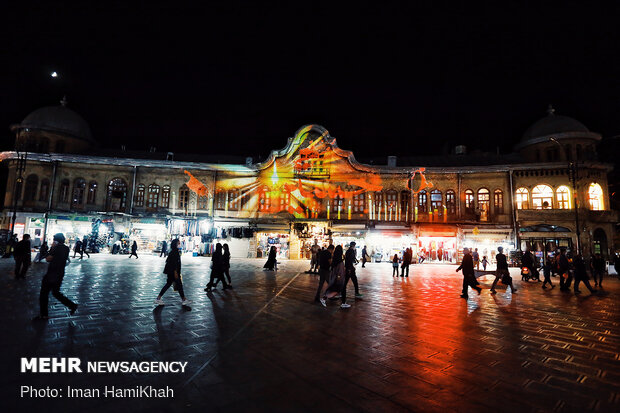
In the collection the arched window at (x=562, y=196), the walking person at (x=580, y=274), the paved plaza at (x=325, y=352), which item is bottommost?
the paved plaza at (x=325, y=352)

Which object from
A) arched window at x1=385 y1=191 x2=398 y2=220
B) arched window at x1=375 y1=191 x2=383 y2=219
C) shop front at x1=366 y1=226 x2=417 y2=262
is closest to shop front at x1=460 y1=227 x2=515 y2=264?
shop front at x1=366 y1=226 x2=417 y2=262

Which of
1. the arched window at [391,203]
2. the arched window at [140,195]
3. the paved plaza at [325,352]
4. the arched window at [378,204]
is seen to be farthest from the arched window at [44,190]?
the arched window at [391,203]

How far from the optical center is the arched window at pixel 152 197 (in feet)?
82.6

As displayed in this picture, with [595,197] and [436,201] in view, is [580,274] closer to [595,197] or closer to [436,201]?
[436,201]

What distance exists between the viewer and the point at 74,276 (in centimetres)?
1082

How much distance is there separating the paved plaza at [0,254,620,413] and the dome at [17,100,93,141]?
82.9ft

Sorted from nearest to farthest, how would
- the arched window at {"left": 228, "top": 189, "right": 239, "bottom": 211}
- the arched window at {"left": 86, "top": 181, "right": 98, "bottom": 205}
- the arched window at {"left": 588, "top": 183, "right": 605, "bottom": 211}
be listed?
the arched window at {"left": 588, "top": 183, "right": 605, "bottom": 211} < the arched window at {"left": 86, "top": 181, "right": 98, "bottom": 205} < the arched window at {"left": 228, "top": 189, "right": 239, "bottom": 211}

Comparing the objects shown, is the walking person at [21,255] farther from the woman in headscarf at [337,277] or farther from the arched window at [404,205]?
the arched window at [404,205]

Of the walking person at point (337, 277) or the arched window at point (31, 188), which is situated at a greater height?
the arched window at point (31, 188)

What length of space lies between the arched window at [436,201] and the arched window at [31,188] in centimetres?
3269

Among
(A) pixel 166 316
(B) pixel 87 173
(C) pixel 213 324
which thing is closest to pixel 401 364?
(C) pixel 213 324

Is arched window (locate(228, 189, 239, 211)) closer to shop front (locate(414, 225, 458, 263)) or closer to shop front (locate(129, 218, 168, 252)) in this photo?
shop front (locate(129, 218, 168, 252))

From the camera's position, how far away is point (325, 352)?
13.4 ft

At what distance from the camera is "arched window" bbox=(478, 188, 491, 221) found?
24234 mm
